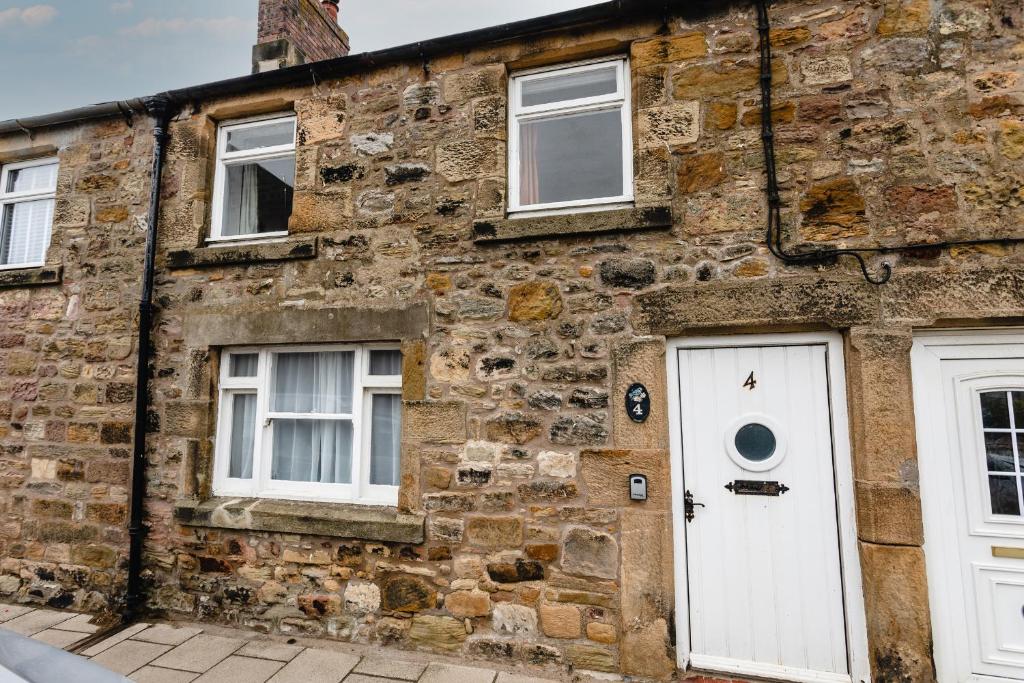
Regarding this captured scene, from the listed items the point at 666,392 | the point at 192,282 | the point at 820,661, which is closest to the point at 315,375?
the point at 192,282

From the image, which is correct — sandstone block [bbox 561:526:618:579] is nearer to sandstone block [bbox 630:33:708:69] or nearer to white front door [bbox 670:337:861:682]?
white front door [bbox 670:337:861:682]

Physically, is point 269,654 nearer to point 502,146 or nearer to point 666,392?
point 666,392

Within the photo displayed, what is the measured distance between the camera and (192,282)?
4535 millimetres

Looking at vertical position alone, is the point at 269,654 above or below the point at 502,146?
below

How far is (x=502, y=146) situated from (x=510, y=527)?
9.25ft

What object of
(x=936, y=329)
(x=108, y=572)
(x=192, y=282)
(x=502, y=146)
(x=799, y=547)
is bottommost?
(x=108, y=572)

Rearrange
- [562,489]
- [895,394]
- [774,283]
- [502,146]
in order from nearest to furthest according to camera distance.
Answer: [895,394]
[774,283]
[562,489]
[502,146]

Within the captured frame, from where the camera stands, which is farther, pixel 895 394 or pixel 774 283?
pixel 774 283

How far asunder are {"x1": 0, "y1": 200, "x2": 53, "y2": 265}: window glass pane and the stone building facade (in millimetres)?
1084

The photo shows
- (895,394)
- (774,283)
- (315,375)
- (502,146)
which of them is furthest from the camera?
(315,375)

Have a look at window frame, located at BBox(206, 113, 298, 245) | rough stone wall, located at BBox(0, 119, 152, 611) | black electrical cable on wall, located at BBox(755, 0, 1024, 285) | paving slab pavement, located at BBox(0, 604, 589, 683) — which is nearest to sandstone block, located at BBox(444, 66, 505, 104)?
window frame, located at BBox(206, 113, 298, 245)

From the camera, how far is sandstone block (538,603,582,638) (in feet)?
11.3

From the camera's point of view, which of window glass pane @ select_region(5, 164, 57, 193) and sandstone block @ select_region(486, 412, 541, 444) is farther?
window glass pane @ select_region(5, 164, 57, 193)

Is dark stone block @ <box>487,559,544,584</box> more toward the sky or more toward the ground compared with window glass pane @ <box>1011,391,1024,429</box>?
more toward the ground
